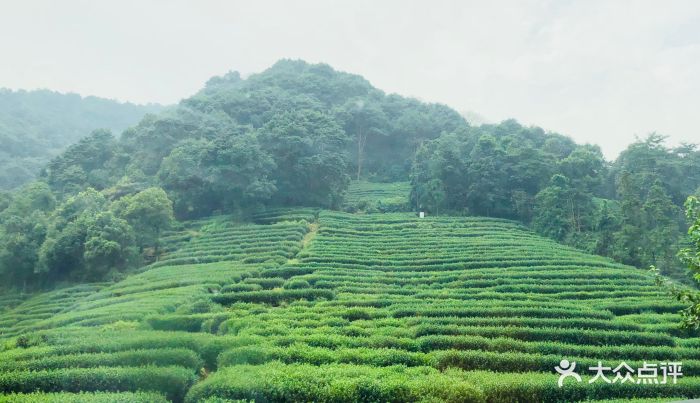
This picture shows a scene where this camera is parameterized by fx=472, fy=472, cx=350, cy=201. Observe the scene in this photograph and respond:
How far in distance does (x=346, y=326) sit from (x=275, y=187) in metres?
24.1

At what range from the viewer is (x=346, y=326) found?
56.0 ft

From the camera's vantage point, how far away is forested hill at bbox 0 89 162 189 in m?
59.4

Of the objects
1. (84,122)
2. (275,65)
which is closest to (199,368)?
(275,65)

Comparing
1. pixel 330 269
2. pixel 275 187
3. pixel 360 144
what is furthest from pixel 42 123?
pixel 330 269

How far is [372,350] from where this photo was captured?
14.3 metres

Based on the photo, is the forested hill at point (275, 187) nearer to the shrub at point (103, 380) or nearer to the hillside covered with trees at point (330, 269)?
the hillside covered with trees at point (330, 269)

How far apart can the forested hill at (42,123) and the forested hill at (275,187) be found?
47.7 feet

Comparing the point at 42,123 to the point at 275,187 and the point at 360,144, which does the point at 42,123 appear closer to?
the point at 360,144

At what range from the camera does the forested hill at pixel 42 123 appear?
195ft

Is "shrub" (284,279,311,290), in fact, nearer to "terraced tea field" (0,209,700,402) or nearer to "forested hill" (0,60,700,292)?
"terraced tea field" (0,209,700,402)

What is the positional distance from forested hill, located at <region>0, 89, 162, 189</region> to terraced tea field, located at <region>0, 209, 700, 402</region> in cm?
3878

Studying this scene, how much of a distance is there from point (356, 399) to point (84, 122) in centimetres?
10042

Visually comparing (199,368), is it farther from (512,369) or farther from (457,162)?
(457,162)

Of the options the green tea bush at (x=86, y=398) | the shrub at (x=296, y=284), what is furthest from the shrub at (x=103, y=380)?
the shrub at (x=296, y=284)
